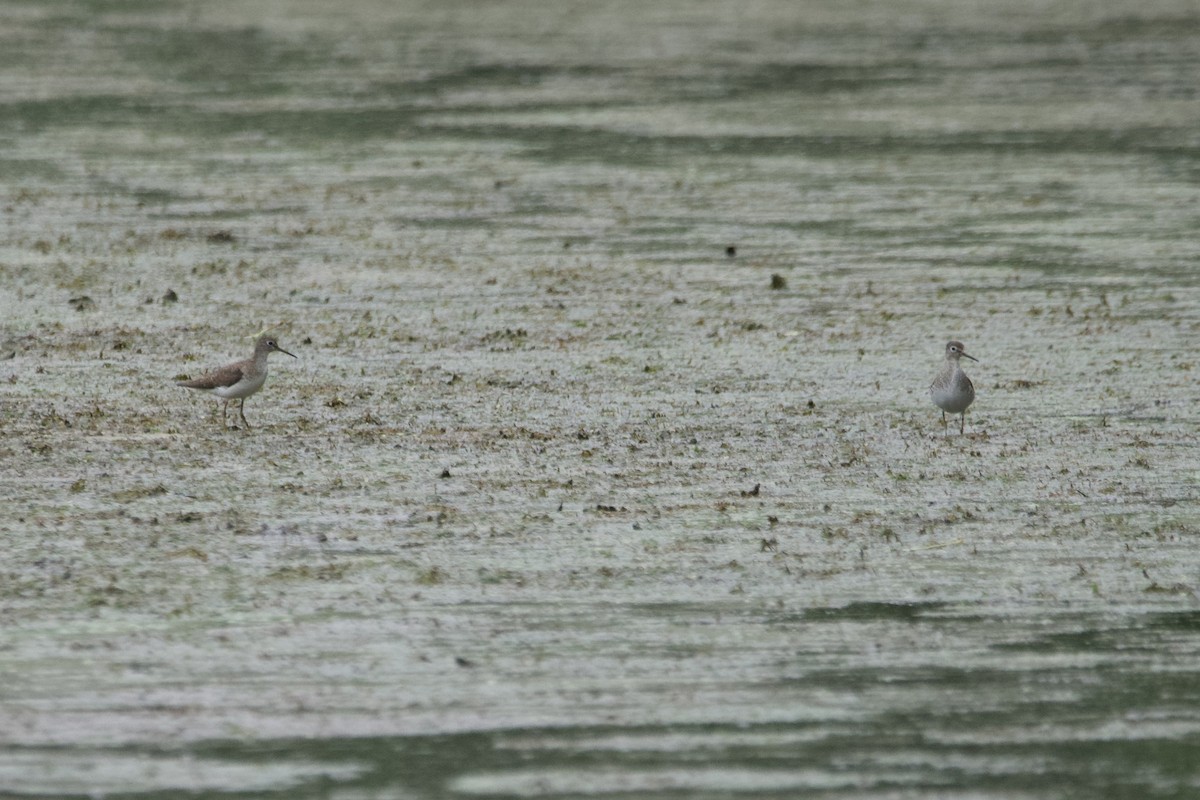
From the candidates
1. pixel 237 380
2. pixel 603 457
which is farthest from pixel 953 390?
pixel 237 380

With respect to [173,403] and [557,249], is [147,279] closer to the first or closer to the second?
[557,249]

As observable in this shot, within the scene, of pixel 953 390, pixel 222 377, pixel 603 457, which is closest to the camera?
pixel 603 457

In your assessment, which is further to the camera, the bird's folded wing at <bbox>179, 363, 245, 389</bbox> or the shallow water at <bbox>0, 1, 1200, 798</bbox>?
the bird's folded wing at <bbox>179, 363, 245, 389</bbox>

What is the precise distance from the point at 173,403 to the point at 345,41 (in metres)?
16.3

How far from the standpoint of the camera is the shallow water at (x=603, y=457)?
197 inches

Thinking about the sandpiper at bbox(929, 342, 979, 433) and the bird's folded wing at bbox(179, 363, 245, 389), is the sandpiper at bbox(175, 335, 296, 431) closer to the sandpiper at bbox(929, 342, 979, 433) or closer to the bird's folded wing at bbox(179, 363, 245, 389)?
the bird's folded wing at bbox(179, 363, 245, 389)

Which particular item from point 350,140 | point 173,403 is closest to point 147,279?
point 173,403

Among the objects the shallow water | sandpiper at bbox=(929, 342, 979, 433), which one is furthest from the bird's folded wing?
sandpiper at bbox=(929, 342, 979, 433)

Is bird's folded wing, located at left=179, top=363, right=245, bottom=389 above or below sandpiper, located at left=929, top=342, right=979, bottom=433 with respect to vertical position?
above

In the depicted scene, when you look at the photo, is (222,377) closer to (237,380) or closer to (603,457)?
(237,380)

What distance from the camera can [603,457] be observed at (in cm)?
776

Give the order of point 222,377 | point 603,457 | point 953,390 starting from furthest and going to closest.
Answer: point 222,377, point 953,390, point 603,457

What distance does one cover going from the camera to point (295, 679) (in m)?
5.36

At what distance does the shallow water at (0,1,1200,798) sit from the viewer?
16.4 ft
